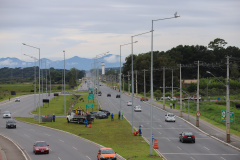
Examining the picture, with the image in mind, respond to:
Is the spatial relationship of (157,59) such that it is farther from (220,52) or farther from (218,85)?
(220,52)

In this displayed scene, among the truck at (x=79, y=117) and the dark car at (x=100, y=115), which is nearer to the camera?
the truck at (x=79, y=117)

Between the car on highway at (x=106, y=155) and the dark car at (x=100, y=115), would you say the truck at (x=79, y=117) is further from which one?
the car on highway at (x=106, y=155)

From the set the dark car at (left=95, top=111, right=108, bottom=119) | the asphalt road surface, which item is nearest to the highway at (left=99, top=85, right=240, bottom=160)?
the asphalt road surface

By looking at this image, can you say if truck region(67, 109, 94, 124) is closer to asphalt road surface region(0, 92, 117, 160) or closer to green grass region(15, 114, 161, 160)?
green grass region(15, 114, 161, 160)

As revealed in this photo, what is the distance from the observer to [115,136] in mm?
47750

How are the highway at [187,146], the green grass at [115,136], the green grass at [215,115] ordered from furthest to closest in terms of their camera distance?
the green grass at [215,115] < the green grass at [115,136] < the highway at [187,146]

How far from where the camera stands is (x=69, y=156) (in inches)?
1350

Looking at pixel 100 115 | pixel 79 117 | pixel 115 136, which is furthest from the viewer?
pixel 100 115

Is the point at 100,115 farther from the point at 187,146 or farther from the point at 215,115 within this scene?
the point at 187,146

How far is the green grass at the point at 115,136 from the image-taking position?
35875mm

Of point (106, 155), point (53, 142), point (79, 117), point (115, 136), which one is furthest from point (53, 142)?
point (79, 117)

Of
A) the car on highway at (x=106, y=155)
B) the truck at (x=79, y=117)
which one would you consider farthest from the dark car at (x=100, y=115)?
the car on highway at (x=106, y=155)

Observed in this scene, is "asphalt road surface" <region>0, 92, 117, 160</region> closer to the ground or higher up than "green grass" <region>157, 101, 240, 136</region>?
higher up

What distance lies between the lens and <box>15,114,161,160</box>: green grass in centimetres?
3588
